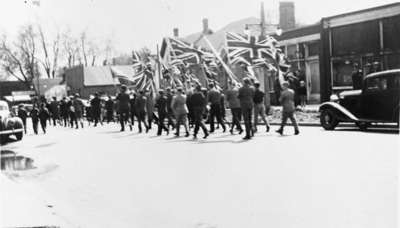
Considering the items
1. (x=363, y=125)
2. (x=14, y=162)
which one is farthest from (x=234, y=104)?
(x=14, y=162)

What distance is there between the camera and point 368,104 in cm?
1395

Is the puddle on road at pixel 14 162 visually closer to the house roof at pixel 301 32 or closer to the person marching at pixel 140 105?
the person marching at pixel 140 105

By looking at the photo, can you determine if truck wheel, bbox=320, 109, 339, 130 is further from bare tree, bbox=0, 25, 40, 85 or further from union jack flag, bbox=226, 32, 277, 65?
bare tree, bbox=0, 25, 40, 85

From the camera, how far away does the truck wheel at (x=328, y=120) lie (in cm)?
1532

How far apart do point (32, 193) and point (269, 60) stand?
1286 cm

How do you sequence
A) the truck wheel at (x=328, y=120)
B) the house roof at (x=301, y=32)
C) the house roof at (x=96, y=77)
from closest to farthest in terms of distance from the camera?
→ the truck wheel at (x=328, y=120)
the house roof at (x=301, y=32)
the house roof at (x=96, y=77)

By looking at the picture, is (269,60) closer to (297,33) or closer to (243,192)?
(297,33)

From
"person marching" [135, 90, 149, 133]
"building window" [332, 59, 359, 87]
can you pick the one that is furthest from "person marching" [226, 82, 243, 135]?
"person marching" [135, 90, 149, 133]

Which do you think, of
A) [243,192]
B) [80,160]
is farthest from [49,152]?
Result: [243,192]

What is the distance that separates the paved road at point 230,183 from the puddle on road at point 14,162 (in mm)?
297

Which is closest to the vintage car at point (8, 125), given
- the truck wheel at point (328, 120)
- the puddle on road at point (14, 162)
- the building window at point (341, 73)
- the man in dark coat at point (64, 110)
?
the puddle on road at point (14, 162)

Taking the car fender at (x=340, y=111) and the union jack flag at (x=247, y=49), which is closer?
the car fender at (x=340, y=111)

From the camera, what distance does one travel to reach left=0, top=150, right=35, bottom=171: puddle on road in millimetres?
11578

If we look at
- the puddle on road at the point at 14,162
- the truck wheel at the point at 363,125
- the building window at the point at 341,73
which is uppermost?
the building window at the point at 341,73
